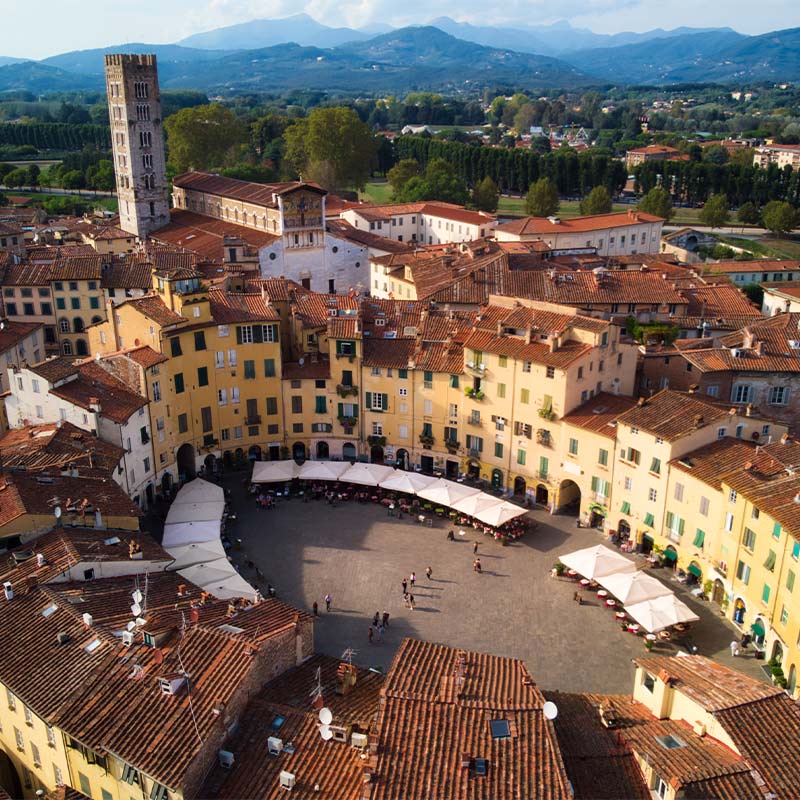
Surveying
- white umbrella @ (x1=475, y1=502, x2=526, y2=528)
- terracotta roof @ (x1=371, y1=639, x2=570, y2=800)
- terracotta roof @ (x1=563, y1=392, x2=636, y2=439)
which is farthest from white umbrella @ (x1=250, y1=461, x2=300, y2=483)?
terracotta roof @ (x1=371, y1=639, x2=570, y2=800)

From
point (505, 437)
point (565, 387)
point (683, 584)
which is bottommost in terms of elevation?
point (683, 584)

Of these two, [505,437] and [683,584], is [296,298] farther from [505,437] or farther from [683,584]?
[683,584]

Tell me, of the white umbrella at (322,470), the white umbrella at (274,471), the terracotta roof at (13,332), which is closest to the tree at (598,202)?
the terracotta roof at (13,332)

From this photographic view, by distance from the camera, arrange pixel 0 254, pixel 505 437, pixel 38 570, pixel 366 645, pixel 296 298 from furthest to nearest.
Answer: pixel 0 254
pixel 296 298
pixel 505 437
pixel 366 645
pixel 38 570

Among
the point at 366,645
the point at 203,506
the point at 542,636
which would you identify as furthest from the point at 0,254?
the point at 542,636

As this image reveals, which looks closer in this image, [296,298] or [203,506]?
[203,506]

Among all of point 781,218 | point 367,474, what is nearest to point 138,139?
point 367,474

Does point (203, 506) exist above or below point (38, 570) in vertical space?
below

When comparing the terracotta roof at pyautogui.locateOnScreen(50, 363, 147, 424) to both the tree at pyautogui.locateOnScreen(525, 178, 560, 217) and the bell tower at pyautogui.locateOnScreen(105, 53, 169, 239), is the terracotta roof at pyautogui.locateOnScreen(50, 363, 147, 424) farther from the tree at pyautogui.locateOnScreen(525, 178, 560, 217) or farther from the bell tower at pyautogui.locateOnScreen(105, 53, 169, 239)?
the tree at pyautogui.locateOnScreen(525, 178, 560, 217)

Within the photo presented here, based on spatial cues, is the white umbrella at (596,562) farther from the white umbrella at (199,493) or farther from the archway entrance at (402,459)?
the white umbrella at (199,493)
